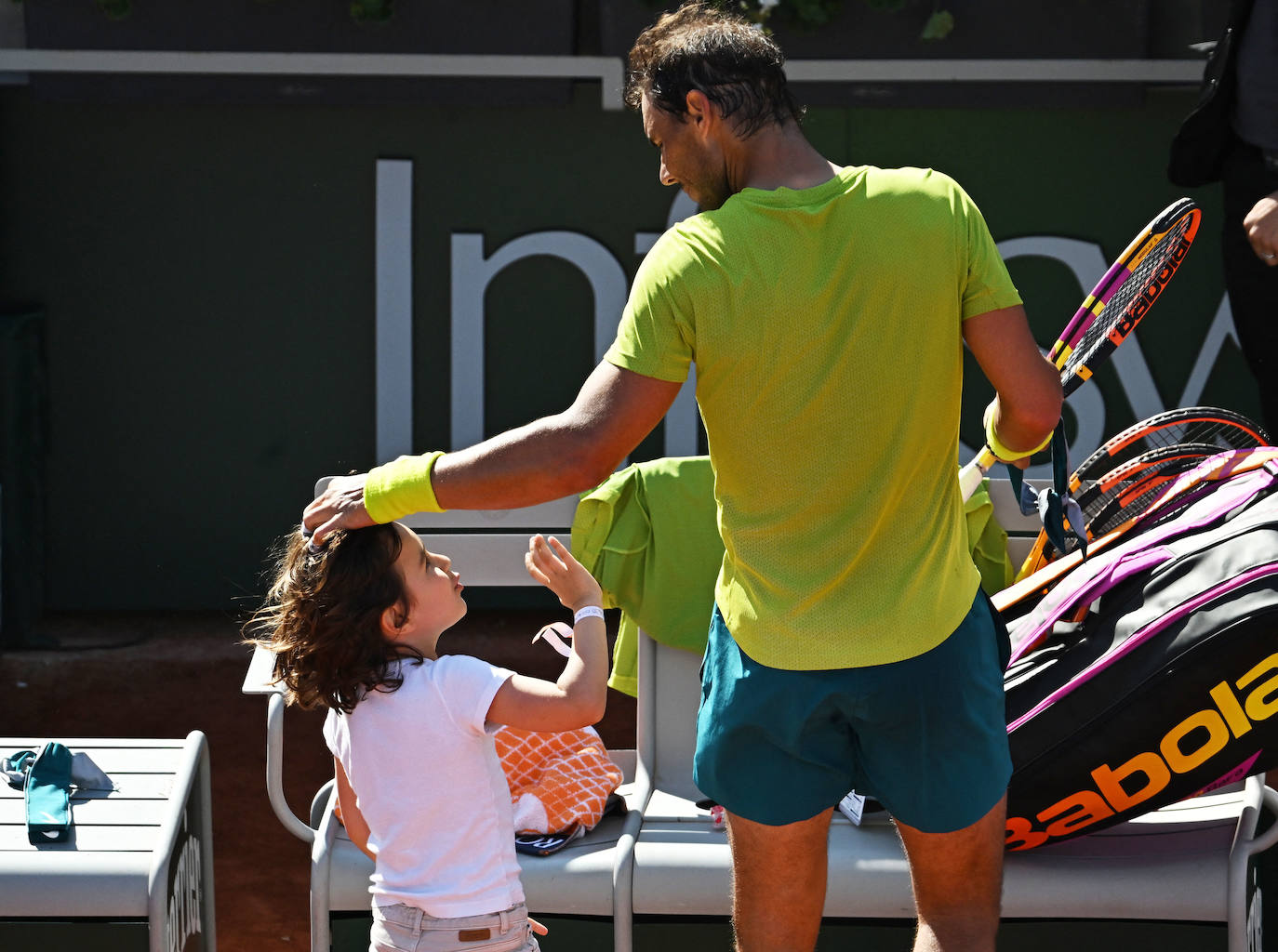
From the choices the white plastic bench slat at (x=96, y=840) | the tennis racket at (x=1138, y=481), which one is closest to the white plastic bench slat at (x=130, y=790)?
the white plastic bench slat at (x=96, y=840)

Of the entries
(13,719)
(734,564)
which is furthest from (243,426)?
(734,564)

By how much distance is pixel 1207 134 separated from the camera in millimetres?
2971

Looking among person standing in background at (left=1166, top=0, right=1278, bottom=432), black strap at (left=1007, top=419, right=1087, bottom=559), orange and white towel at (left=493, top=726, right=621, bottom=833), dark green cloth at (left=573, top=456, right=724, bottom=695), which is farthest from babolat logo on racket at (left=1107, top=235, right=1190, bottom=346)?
orange and white towel at (left=493, top=726, right=621, bottom=833)

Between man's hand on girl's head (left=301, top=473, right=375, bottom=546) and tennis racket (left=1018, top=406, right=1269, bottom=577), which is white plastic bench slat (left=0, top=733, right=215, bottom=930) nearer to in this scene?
man's hand on girl's head (left=301, top=473, right=375, bottom=546)

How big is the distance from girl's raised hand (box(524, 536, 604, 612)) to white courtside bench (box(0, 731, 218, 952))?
30.2 inches

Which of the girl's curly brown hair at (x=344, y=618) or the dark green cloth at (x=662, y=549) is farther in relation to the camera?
the dark green cloth at (x=662, y=549)

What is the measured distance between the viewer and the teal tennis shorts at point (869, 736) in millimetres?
1804

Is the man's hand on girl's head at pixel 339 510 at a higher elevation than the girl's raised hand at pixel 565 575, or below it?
higher

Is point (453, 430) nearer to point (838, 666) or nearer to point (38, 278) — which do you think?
point (38, 278)

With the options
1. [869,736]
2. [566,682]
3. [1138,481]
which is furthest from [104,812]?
[1138,481]

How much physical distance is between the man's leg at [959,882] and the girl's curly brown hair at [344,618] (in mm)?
691

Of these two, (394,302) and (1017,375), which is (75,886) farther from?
(394,302)

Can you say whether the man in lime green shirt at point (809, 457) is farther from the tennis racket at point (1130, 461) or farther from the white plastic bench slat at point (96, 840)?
the tennis racket at point (1130, 461)

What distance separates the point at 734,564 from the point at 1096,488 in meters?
1.25
